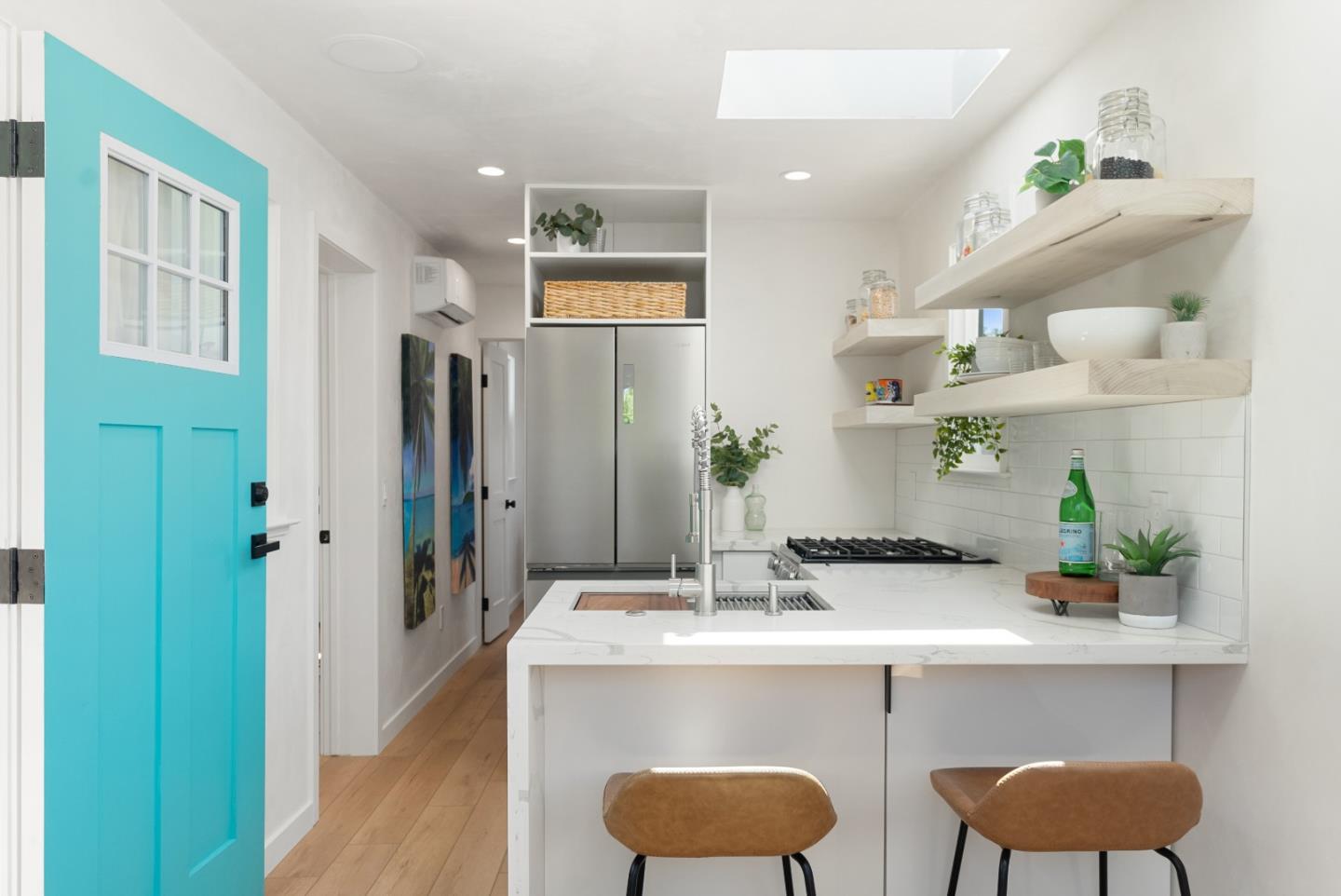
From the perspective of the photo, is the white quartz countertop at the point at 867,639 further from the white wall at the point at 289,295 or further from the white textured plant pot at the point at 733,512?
the white textured plant pot at the point at 733,512

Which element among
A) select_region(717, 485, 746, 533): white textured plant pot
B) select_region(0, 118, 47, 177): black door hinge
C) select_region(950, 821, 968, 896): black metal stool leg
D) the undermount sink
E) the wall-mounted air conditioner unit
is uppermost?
the wall-mounted air conditioner unit

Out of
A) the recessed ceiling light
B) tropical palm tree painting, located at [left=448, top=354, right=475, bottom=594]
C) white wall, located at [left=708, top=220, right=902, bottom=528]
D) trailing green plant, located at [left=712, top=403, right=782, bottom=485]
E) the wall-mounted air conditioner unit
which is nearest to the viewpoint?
the recessed ceiling light

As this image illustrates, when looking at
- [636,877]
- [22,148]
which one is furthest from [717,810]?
[22,148]

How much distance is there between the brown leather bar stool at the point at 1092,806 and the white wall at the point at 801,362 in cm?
269

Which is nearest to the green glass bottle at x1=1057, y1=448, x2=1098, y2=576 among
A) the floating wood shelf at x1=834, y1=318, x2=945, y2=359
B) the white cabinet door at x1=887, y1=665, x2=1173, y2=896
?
the white cabinet door at x1=887, y1=665, x2=1173, y2=896

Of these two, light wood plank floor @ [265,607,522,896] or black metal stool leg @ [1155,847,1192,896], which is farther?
light wood plank floor @ [265,607,522,896]

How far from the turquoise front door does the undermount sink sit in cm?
96

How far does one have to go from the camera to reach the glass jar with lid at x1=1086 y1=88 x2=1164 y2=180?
5.89 ft

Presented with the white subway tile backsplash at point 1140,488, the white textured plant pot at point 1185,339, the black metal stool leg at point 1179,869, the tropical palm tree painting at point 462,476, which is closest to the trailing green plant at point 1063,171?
the white textured plant pot at point 1185,339

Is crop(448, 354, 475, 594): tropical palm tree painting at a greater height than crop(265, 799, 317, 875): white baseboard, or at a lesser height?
greater

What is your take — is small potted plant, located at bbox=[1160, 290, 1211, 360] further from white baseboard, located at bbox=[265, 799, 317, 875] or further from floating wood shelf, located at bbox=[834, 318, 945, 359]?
white baseboard, located at bbox=[265, 799, 317, 875]

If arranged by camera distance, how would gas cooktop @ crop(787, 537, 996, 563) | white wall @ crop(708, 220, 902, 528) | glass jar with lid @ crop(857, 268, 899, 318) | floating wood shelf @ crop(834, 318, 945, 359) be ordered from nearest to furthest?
gas cooktop @ crop(787, 537, 996, 563) → floating wood shelf @ crop(834, 318, 945, 359) → glass jar with lid @ crop(857, 268, 899, 318) → white wall @ crop(708, 220, 902, 528)

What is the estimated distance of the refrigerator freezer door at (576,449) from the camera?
3779 mm

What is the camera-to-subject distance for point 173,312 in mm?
2045
